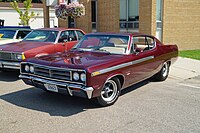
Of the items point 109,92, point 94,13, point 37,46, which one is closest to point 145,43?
point 109,92

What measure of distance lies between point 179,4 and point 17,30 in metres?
A: 9.40

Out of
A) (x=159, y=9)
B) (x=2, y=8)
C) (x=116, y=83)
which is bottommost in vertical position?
(x=116, y=83)

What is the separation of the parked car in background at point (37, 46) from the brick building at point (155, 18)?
5429 millimetres

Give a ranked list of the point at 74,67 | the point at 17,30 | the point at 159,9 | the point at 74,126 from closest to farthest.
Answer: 1. the point at 74,126
2. the point at 74,67
3. the point at 17,30
4. the point at 159,9

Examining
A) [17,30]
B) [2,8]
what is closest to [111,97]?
[17,30]

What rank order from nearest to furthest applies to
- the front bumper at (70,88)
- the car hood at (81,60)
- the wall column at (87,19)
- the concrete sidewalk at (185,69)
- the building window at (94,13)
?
1. the front bumper at (70,88)
2. the car hood at (81,60)
3. the concrete sidewalk at (185,69)
4. the wall column at (87,19)
5. the building window at (94,13)

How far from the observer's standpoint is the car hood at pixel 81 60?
16.0 feet

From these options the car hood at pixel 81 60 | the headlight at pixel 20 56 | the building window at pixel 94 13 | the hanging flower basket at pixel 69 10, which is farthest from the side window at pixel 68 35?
the building window at pixel 94 13

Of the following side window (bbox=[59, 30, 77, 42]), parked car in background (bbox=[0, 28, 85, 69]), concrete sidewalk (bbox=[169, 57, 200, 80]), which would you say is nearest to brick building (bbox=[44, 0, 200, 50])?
concrete sidewalk (bbox=[169, 57, 200, 80])

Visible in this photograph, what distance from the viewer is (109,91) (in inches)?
211

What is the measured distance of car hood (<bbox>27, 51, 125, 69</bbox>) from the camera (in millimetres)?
4867

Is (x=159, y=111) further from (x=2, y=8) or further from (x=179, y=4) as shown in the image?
(x=2, y=8)

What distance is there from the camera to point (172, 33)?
48.0ft

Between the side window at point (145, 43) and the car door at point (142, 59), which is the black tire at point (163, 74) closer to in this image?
the car door at point (142, 59)
